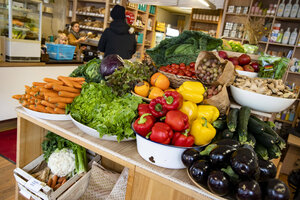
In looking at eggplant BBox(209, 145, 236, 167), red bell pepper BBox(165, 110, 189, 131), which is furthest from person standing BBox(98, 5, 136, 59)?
eggplant BBox(209, 145, 236, 167)

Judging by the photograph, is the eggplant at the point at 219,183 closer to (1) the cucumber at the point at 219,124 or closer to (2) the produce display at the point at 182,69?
(1) the cucumber at the point at 219,124

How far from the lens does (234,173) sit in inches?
33.2

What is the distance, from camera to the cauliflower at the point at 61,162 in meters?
1.61

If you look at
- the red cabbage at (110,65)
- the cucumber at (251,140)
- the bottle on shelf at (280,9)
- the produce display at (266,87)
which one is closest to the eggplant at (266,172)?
the cucumber at (251,140)

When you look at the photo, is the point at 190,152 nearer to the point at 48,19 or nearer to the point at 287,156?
the point at 287,156

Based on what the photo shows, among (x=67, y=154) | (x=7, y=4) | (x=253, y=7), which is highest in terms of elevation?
(x=253, y=7)

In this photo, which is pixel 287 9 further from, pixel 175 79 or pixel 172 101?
pixel 172 101

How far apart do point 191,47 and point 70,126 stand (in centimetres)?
101

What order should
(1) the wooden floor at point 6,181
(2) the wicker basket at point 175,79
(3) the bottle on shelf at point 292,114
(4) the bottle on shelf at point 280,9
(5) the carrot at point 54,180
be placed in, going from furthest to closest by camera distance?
(3) the bottle on shelf at point 292,114
(4) the bottle on shelf at point 280,9
(1) the wooden floor at point 6,181
(5) the carrot at point 54,180
(2) the wicker basket at point 175,79

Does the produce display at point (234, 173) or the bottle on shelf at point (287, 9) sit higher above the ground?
the bottle on shelf at point (287, 9)

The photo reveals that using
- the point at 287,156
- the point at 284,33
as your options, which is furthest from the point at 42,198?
the point at 284,33

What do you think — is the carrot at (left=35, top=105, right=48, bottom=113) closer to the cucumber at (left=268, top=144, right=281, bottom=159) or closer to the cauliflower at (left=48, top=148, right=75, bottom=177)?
the cauliflower at (left=48, top=148, right=75, bottom=177)

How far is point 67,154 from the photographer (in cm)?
165

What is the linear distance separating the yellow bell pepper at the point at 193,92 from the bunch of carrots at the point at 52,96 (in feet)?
2.37
